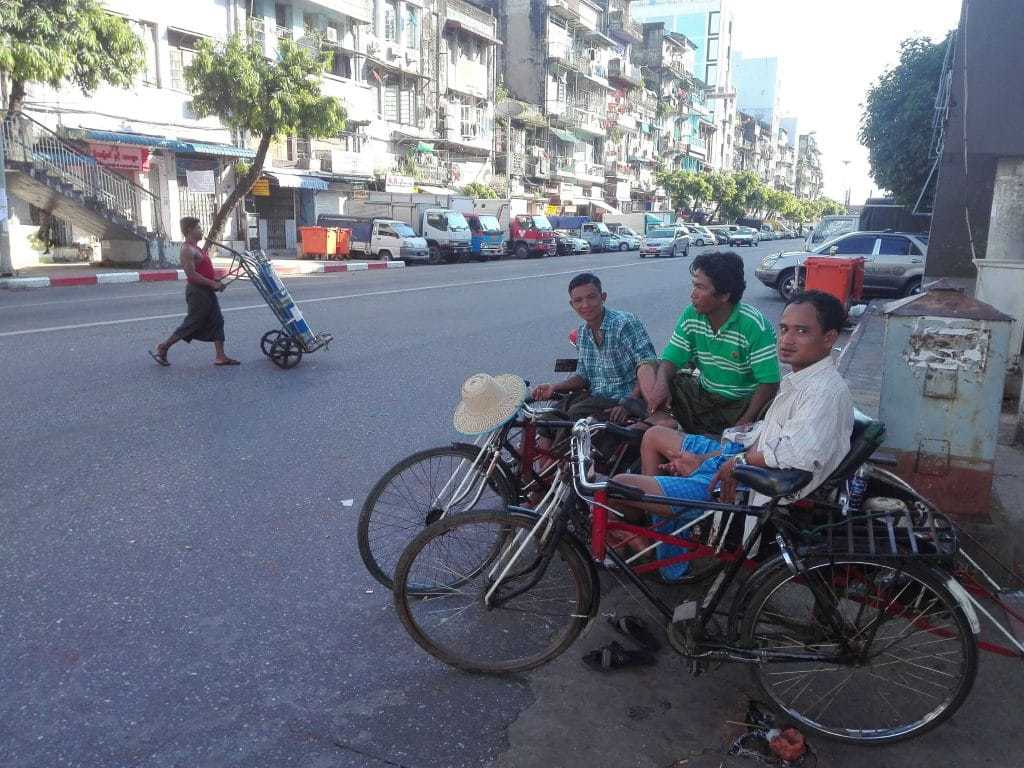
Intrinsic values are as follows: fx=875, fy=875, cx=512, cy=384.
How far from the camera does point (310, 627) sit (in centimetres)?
342

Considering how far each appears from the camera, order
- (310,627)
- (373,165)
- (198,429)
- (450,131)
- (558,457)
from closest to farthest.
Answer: (310,627) < (558,457) < (198,429) < (373,165) < (450,131)

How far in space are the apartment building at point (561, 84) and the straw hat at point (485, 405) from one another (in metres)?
52.0

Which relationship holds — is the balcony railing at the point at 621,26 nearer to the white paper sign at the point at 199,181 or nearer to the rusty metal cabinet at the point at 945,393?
the white paper sign at the point at 199,181

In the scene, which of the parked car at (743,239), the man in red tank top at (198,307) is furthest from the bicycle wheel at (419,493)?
the parked car at (743,239)

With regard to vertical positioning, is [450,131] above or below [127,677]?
above

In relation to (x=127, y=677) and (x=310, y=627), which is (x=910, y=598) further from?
(x=127, y=677)

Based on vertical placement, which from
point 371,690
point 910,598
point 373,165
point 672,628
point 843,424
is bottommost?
point 371,690

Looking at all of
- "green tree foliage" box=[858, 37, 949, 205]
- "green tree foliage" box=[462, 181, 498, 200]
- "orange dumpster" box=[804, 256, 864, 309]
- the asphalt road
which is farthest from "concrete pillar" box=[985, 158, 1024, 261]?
"green tree foliage" box=[462, 181, 498, 200]

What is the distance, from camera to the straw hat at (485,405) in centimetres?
363

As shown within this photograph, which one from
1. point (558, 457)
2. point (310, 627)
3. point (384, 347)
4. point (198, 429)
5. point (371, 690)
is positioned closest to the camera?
point (371, 690)

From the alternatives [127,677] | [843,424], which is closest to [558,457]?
[843,424]

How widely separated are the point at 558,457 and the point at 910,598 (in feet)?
5.18

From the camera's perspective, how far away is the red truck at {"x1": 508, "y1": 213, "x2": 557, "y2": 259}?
1410 inches

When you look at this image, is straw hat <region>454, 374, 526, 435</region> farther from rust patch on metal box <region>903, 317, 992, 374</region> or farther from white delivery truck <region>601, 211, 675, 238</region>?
white delivery truck <region>601, 211, 675, 238</region>
